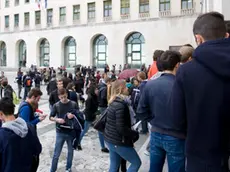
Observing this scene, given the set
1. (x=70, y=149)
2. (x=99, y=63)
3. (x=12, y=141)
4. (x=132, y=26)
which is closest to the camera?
(x=12, y=141)

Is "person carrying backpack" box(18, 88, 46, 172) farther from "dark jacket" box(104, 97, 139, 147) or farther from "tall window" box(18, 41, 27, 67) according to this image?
"tall window" box(18, 41, 27, 67)

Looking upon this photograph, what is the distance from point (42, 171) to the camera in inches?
212

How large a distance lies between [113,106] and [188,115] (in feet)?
6.98

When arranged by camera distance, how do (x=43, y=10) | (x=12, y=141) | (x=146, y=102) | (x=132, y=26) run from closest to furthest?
1. (x=12, y=141)
2. (x=146, y=102)
3. (x=132, y=26)
4. (x=43, y=10)

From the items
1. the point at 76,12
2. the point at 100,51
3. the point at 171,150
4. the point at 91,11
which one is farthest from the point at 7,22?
the point at 171,150

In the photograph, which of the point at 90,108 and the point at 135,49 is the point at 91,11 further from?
the point at 90,108

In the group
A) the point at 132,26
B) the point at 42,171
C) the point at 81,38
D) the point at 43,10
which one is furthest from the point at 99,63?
the point at 42,171

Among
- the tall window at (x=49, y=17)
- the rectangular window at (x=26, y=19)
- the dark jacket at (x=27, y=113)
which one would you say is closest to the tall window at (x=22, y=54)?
the rectangular window at (x=26, y=19)

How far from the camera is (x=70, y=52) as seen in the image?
38.8 m

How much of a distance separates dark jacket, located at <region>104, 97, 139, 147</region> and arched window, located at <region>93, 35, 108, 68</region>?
3225 cm

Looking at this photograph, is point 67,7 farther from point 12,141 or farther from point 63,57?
point 12,141

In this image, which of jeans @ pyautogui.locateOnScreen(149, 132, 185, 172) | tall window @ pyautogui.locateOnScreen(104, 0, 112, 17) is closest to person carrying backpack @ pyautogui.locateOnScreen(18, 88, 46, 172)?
jeans @ pyautogui.locateOnScreen(149, 132, 185, 172)

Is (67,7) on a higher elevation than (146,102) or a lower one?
higher

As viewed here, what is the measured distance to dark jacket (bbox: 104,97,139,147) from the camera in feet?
12.5
